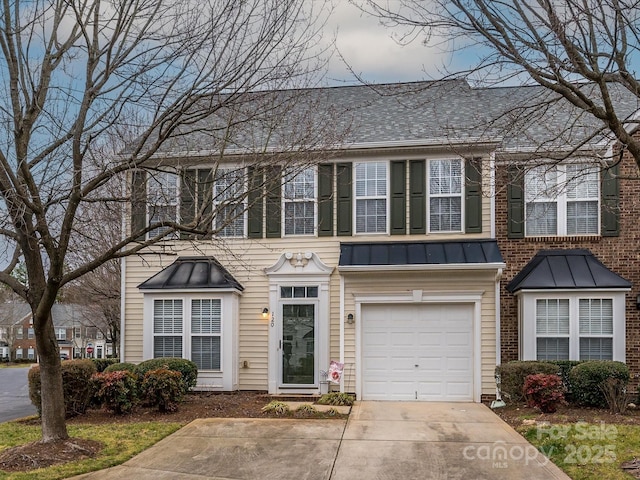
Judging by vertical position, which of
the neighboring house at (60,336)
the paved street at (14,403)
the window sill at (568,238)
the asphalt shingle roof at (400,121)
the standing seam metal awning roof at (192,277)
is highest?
the asphalt shingle roof at (400,121)

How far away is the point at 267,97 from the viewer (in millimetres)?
10086

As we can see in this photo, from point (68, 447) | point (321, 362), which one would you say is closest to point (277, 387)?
point (321, 362)

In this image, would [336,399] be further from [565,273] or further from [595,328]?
[595,328]

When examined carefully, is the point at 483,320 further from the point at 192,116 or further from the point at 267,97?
the point at 192,116

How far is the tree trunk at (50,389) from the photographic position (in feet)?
28.5

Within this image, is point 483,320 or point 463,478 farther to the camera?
point 483,320

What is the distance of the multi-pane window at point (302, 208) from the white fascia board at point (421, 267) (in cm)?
145

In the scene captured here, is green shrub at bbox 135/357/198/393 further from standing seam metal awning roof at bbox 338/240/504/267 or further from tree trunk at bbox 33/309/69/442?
standing seam metal awning roof at bbox 338/240/504/267

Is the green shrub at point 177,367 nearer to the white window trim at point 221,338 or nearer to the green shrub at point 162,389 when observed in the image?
the white window trim at point 221,338

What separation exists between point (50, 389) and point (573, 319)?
9.80 metres

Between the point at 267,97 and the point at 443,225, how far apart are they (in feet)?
17.4

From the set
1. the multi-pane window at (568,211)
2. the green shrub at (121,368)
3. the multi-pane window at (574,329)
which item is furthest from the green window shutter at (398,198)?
the green shrub at (121,368)

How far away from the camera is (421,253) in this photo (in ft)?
43.3

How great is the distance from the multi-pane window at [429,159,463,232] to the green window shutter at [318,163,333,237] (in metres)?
2.18
